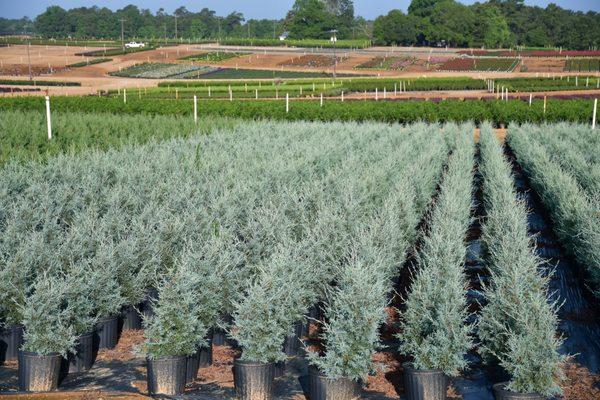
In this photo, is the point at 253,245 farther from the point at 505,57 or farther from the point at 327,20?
the point at 327,20

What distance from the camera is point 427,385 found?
23.2 feet

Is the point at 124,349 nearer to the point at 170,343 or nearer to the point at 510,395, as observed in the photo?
the point at 170,343

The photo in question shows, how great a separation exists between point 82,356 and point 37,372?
0.61 metres

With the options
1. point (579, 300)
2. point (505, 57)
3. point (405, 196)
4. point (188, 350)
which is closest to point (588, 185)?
point (405, 196)

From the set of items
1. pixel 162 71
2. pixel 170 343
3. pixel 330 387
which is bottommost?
pixel 162 71

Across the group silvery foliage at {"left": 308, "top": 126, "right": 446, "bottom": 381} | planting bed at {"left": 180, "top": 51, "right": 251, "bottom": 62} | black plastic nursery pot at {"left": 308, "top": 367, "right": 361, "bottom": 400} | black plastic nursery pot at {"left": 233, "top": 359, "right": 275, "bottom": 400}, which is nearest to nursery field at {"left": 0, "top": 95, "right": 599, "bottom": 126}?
silvery foliage at {"left": 308, "top": 126, "right": 446, "bottom": 381}

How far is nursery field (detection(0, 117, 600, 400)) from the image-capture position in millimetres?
7234

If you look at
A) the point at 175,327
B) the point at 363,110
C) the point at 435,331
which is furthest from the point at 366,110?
the point at 175,327

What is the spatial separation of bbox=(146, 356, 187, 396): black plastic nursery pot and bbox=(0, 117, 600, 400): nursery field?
0.06 feet

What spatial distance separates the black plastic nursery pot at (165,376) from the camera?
727 centimetres

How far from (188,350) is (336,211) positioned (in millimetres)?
3811

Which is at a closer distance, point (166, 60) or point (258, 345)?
point (258, 345)

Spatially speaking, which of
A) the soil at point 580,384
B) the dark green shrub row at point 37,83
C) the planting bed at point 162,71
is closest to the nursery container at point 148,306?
the soil at point 580,384

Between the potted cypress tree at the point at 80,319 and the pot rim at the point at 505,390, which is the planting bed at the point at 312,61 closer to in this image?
the potted cypress tree at the point at 80,319
